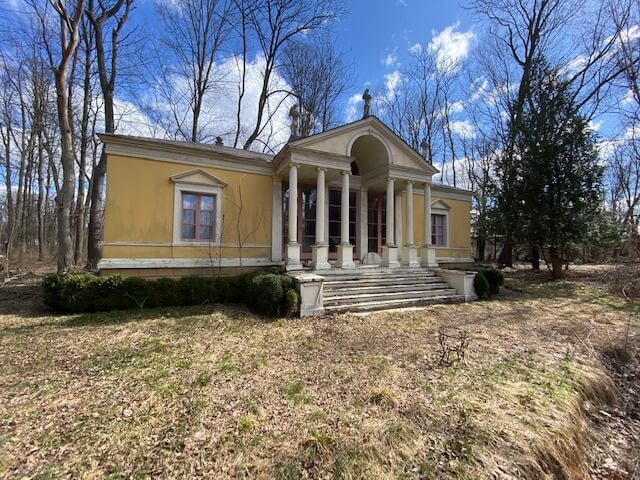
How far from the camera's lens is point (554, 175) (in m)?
11.9

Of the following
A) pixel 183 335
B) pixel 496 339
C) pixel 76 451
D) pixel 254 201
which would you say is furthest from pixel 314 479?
pixel 254 201

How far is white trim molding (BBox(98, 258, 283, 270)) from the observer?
304 inches

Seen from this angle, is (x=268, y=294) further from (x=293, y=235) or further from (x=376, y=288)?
(x=376, y=288)

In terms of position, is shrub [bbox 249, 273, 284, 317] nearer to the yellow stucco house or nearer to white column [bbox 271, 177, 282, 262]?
the yellow stucco house

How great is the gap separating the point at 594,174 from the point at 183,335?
15.5m

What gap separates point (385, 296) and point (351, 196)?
4.99m

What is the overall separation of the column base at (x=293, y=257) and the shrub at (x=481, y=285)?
548cm

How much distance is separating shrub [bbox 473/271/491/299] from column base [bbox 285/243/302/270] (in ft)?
18.0

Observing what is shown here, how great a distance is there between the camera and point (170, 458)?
2271 millimetres

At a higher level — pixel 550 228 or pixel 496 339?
pixel 550 228

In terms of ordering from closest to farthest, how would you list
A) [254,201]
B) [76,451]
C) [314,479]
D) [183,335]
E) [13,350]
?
[314,479] → [76,451] → [13,350] → [183,335] → [254,201]

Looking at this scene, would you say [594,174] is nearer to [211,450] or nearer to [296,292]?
[296,292]

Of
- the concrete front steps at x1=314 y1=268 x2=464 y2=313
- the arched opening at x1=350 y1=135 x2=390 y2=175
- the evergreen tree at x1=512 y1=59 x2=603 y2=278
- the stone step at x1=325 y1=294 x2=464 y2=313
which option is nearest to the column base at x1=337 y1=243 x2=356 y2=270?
the concrete front steps at x1=314 y1=268 x2=464 y2=313

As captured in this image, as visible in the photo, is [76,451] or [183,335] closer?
[76,451]
